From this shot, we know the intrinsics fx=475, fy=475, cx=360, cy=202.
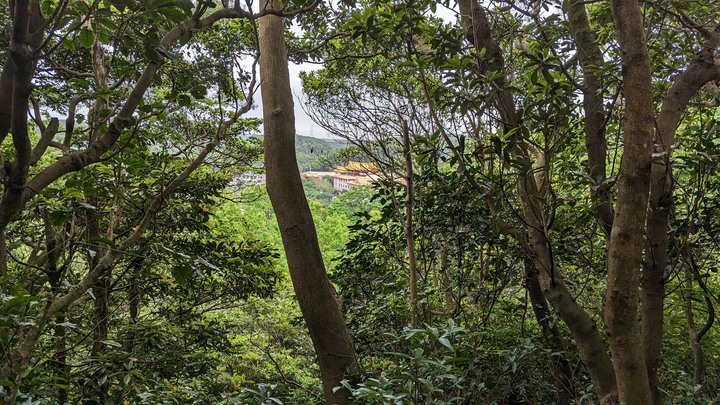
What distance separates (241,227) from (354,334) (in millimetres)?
6798

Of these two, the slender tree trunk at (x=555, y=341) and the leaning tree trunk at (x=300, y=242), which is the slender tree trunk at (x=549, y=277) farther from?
the leaning tree trunk at (x=300, y=242)

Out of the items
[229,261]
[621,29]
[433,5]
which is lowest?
[229,261]

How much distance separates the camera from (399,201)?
2.78m

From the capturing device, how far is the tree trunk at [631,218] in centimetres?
133

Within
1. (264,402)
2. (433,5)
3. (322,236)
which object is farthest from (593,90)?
(322,236)

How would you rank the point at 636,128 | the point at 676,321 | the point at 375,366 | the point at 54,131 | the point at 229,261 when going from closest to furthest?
the point at 54,131 < the point at 636,128 < the point at 375,366 < the point at 229,261 < the point at 676,321

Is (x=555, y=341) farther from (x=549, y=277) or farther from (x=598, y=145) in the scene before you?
(x=598, y=145)

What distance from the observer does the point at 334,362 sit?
6.86 ft

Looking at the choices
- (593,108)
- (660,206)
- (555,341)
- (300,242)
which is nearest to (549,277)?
(660,206)

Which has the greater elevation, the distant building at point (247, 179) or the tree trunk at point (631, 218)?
the distant building at point (247, 179)

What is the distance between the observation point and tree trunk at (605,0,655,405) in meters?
1.33

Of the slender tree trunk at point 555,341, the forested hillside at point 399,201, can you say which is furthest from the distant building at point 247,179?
the slender tree trunk at point 555,341

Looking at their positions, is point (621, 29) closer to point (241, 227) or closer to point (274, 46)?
point (274, 46)

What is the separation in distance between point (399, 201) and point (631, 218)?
5.07ft
